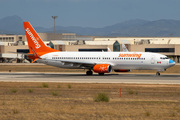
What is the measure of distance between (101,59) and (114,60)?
95.3 inches

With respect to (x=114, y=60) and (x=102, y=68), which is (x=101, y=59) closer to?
(x=114, y=60)

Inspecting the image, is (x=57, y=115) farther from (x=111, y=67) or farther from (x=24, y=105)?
(x=111, y=67)

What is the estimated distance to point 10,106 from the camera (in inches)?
803

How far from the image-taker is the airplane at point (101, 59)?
1970 inches

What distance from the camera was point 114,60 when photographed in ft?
169

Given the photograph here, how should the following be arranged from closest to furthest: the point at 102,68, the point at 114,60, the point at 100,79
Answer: the point at 100,79 → the point at 102,68 → the point at 114,60

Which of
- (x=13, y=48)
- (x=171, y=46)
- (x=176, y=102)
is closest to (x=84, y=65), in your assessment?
(x=176, y=102)

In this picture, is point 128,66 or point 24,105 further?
point 128,66

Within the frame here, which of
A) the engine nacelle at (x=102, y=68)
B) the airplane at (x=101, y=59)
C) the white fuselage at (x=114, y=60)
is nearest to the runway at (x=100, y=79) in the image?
the engine nacelle at (x=102, y=68)

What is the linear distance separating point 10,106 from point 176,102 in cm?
1180

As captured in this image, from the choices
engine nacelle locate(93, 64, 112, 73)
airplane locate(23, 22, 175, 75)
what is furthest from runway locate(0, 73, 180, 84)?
airplane locate(23, 22, 175, 75)

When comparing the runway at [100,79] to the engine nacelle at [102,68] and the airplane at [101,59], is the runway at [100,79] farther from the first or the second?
the airplane at [101,59]

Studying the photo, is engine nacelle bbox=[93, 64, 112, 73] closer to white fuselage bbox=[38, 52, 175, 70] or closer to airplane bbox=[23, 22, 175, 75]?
airplane bbox=[23, 22, 175, 75]

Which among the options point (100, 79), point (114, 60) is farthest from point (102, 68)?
point (100, 79)
